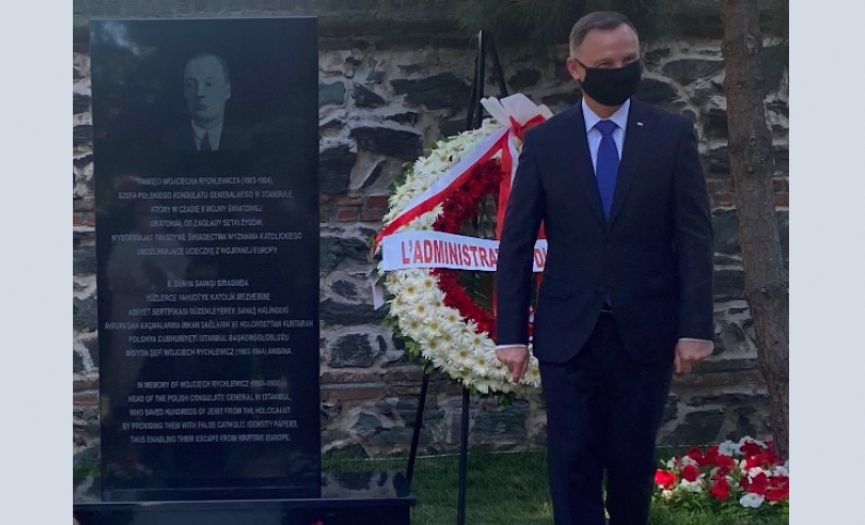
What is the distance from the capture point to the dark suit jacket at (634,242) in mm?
3275

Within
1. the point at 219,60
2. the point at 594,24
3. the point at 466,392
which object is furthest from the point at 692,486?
the point at 219,60

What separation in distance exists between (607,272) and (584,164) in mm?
320

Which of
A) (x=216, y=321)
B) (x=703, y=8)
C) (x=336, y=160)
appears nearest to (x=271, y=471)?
(x=216, y=321)

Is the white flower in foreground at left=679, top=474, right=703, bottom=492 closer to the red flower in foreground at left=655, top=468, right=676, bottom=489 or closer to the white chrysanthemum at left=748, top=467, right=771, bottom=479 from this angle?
the red flower in foreground at left=655, top=468, right=676, bottom=489

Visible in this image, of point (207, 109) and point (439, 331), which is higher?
point (207, 109)

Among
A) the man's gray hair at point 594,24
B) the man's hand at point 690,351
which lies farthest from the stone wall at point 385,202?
the man's hand at point 690,351

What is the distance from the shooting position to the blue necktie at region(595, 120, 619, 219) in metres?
3.32

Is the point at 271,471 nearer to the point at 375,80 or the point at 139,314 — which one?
the point at 139,314

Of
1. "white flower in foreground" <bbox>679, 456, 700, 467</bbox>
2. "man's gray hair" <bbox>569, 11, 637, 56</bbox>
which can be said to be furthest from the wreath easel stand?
"man's gray hair" <bbox>569, 11, 637, 56</bbox>

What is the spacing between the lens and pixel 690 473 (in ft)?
15.9

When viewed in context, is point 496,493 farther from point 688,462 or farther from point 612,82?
point 612,82

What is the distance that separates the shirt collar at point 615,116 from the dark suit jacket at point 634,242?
0.02 meters

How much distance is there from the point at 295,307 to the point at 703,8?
8.77ft

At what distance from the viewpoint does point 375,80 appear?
5.59 m
